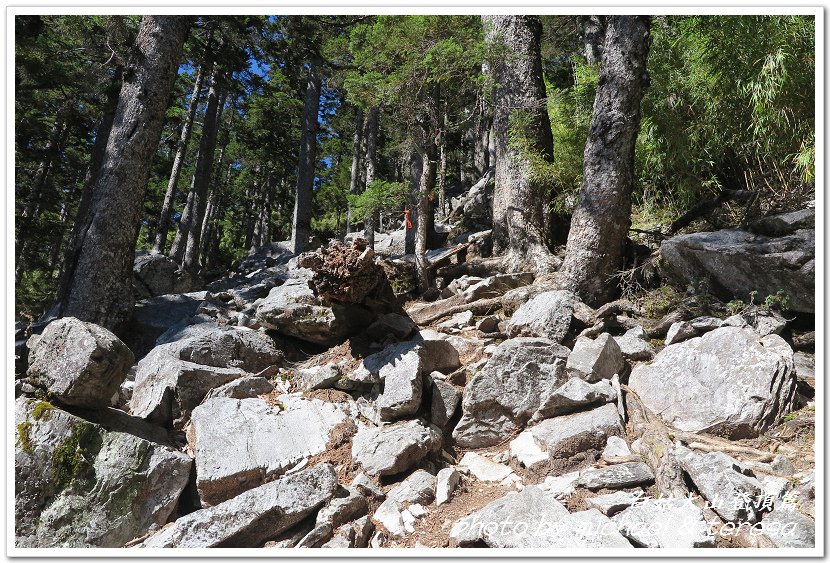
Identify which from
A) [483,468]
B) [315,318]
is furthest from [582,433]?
[315,318]

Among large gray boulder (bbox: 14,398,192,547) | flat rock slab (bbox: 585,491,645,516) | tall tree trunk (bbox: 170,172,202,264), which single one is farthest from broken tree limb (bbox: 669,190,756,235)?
tall tree trunk (bbox: 170,172,202,264)

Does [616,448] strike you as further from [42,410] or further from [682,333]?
[42,410]

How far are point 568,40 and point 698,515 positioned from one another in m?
17.9

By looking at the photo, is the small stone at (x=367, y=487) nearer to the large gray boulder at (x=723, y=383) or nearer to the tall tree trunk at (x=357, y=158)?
the large gray boulder at (x=723, y=383)

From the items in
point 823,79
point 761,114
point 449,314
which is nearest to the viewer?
point 823,79

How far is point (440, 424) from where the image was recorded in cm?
430

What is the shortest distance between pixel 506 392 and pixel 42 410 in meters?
3.73

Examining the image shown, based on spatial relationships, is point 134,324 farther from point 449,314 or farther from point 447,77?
point 447,77

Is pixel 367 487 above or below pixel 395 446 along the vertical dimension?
below

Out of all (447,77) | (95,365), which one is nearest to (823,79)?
(447,77)

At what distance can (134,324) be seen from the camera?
6.77 metres

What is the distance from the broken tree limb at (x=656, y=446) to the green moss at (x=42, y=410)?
443 cm

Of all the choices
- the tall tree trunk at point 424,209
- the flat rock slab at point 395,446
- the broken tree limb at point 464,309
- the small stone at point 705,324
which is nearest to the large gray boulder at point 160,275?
the tall tree trunk at point 424,209

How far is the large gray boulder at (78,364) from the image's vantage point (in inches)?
141
